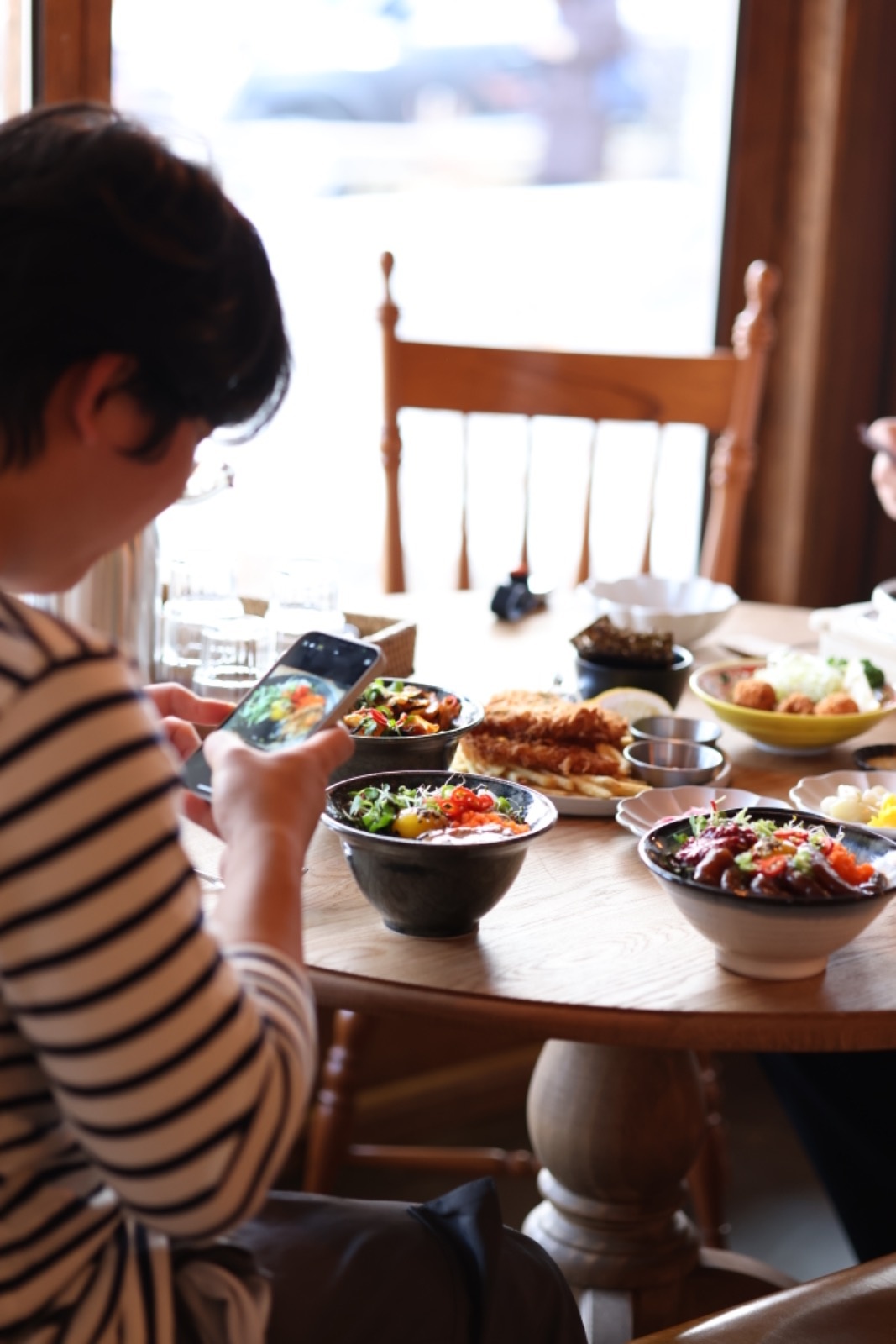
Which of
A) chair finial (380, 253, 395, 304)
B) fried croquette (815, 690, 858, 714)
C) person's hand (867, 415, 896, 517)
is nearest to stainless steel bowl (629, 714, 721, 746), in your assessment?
fried croquette (815, 690, 858, 714)

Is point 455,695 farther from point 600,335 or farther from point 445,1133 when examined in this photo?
point 600,335

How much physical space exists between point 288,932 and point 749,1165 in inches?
77.5

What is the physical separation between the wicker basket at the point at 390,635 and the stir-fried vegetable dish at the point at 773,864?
1.78ft

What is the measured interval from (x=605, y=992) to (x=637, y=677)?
0.62m

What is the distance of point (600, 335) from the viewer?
117 inches

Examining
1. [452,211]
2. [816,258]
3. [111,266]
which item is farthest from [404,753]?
[816,258]

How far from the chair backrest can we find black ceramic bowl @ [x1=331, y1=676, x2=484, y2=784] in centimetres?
112

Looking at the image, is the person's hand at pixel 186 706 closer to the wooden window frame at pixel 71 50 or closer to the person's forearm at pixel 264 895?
the person's forearm at pixel 264 895

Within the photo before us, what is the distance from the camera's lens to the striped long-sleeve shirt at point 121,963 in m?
0.73

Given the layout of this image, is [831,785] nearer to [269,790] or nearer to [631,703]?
[631,703]

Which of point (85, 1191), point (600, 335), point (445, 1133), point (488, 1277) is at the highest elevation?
point (600, 335)

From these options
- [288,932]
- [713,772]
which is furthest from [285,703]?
[713,772]

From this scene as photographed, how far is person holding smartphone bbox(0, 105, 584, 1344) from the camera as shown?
74 cm

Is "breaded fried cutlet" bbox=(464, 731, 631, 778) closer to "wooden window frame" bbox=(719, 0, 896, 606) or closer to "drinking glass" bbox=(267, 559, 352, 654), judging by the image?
"drinking glass" bbox=(267, 559, 352, 654)
